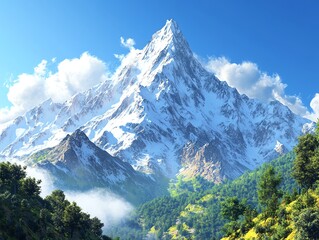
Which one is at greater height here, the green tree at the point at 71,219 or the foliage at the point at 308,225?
the green tree at the point at 71,219

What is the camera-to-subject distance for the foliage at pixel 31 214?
92387 millimetres

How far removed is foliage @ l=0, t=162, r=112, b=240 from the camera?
92.4m

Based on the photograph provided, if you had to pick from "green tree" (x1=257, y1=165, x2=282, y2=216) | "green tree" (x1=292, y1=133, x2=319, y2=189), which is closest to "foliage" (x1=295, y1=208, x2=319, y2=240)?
"green tree" (x1=292, y1=133, x2=319, y2=189)

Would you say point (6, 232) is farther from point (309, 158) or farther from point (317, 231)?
point (309, 158)

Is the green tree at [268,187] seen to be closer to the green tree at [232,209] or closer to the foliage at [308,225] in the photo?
the green tree at [232,209]

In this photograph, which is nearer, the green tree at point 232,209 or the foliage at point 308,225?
the foliage at point 308,225

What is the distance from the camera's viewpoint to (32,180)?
14762cm

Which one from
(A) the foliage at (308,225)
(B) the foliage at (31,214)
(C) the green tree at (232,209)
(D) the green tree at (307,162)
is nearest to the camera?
(A) the foliage at (308,225)

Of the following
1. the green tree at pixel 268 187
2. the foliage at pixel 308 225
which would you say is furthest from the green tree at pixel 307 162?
the foliage at pixel 308 225

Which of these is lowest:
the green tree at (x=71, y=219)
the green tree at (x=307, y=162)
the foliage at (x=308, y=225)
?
the foliage at (x=308, y=225)

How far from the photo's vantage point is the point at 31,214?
10950cm

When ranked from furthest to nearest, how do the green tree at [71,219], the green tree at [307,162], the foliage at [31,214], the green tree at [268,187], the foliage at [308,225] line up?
the green tree at [71,219], the green tree at [268,187], the green tree at [307,162], the foliage at [31,214], the foliage at [308,225]

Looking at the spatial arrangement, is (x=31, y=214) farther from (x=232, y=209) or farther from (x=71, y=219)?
(x=232, y=209)

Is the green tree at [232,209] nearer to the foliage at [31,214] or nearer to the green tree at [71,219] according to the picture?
the foliage at [31,214]
